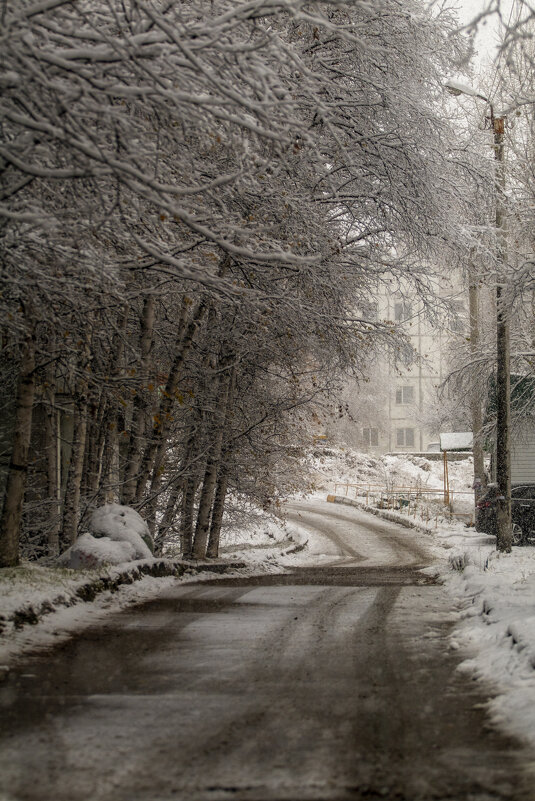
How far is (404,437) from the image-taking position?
7138 centimetres

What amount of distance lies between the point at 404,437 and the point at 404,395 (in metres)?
3.67

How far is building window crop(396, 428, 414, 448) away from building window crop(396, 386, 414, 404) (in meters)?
2.45

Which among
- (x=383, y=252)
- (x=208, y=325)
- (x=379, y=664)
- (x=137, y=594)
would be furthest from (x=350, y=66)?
(x=379, y=664)

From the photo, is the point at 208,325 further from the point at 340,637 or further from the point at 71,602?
the point at 340,637

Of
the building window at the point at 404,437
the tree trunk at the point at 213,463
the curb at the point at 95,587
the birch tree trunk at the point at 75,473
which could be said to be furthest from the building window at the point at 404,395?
the birch tree trunk at the point at 75,473

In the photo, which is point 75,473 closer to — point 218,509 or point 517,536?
point 218,509

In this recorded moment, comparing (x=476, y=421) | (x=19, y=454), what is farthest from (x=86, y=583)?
(x=476, y=421)

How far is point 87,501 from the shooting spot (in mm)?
15477

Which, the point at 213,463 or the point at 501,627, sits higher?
the point at 213,463

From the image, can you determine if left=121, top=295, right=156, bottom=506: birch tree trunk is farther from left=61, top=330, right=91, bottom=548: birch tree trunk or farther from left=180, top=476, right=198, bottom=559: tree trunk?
left=180, top=476, right=198, bottom=559: tree trunk

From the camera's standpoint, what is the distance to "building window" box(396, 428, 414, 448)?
7119cm

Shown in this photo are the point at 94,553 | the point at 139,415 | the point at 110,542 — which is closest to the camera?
the point at 94,553

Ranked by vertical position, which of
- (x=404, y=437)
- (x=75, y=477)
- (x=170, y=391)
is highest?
(x=404, y=437)

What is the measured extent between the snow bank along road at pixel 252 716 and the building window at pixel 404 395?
2504 inches
